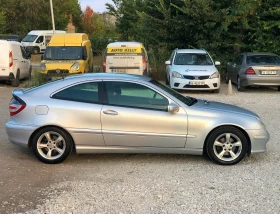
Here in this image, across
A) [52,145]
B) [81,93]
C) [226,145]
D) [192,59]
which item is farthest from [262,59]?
[52,145]

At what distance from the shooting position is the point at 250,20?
19062 millimetres

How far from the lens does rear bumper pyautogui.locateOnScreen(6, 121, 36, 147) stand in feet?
19.3

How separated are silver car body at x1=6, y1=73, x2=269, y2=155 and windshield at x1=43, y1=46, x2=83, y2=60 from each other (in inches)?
399

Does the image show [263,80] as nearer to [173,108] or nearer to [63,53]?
[63,53]

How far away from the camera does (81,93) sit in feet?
19.7

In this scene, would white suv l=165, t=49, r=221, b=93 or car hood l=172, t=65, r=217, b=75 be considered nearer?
white suv l=165, t=49, r=221, b=93

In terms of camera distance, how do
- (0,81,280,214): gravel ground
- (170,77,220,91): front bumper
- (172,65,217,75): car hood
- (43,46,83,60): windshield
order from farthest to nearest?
(43,46,83,60): windshield
(172,65,217,75): car hood
(170,77,220,91): front bumper
(0,81,280,214): gravel ground

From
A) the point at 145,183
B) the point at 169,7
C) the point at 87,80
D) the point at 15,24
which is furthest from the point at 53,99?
the point at 15,24

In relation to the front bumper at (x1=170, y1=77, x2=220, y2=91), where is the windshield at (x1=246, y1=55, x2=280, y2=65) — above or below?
above

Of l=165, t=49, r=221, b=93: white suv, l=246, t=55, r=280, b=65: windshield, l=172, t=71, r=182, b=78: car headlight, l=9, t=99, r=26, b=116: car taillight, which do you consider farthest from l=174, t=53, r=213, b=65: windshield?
l=9, t=99, r=26, b=116: car taillight

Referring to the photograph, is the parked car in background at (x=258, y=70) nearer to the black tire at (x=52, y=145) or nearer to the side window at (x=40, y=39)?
the black tire at (x=52, y=145)

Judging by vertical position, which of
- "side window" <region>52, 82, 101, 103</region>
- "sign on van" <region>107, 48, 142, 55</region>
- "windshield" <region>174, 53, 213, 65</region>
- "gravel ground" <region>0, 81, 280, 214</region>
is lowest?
"gravel ground" <region>0, 81, 280, 214</region>

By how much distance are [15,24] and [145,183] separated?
48.9 metres

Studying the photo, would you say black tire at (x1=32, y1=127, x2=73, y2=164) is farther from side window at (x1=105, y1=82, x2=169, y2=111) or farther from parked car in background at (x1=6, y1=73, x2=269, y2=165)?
side window at (x1=105, y1=82, x2=169, y2=111)
